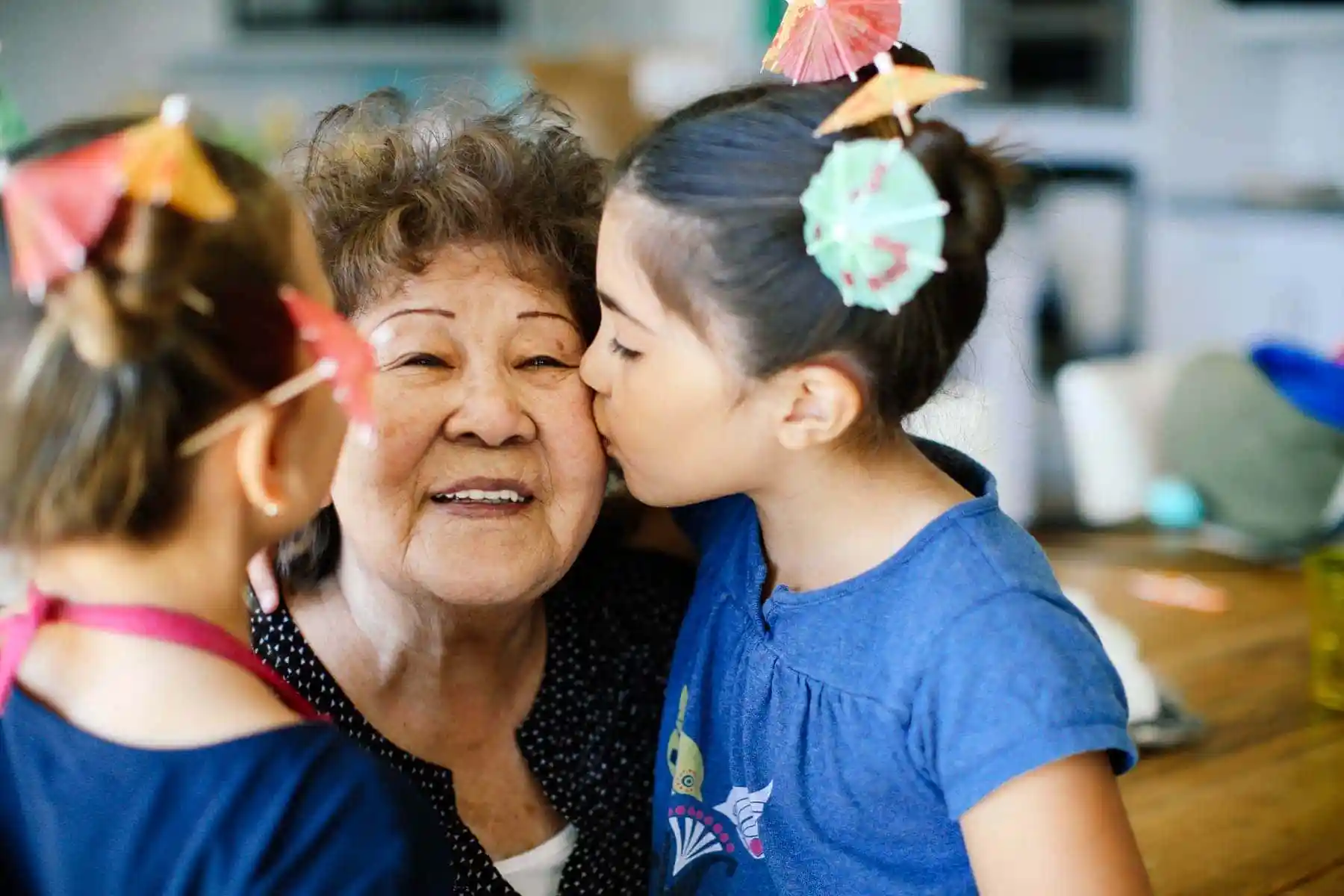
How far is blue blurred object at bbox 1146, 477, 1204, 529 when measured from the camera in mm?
2064

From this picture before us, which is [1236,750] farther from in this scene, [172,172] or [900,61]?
[172,172]

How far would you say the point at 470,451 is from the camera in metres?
1.15

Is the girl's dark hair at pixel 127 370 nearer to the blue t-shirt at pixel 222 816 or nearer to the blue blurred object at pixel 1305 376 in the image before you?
the blue t-shirt at pixel 222 816

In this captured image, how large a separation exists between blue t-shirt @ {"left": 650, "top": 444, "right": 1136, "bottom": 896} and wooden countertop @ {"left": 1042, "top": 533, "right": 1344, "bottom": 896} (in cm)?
33

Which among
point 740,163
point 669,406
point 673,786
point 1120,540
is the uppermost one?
point 740,163

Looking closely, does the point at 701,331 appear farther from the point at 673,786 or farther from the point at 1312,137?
the point at 1312,137

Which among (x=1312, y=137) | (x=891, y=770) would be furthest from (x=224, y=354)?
(x=1312, y=137)

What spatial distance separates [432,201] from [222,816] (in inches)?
23.6

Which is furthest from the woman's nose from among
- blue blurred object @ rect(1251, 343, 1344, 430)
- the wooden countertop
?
blue blurred object @ rect(1251, 343, 1344, 430)

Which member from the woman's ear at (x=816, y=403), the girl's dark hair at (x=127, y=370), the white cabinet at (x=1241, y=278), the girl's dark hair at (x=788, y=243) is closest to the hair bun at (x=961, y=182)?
the girl's dark hair at (x=788, y=243)

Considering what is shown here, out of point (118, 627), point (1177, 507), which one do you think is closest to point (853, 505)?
point (118, 627)

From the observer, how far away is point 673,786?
3.99 feet

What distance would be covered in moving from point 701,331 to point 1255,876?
0.67 metres

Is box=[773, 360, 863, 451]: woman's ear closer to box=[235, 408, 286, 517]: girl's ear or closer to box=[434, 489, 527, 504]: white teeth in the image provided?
box=[434, 489, 527, 504]: white teeth
